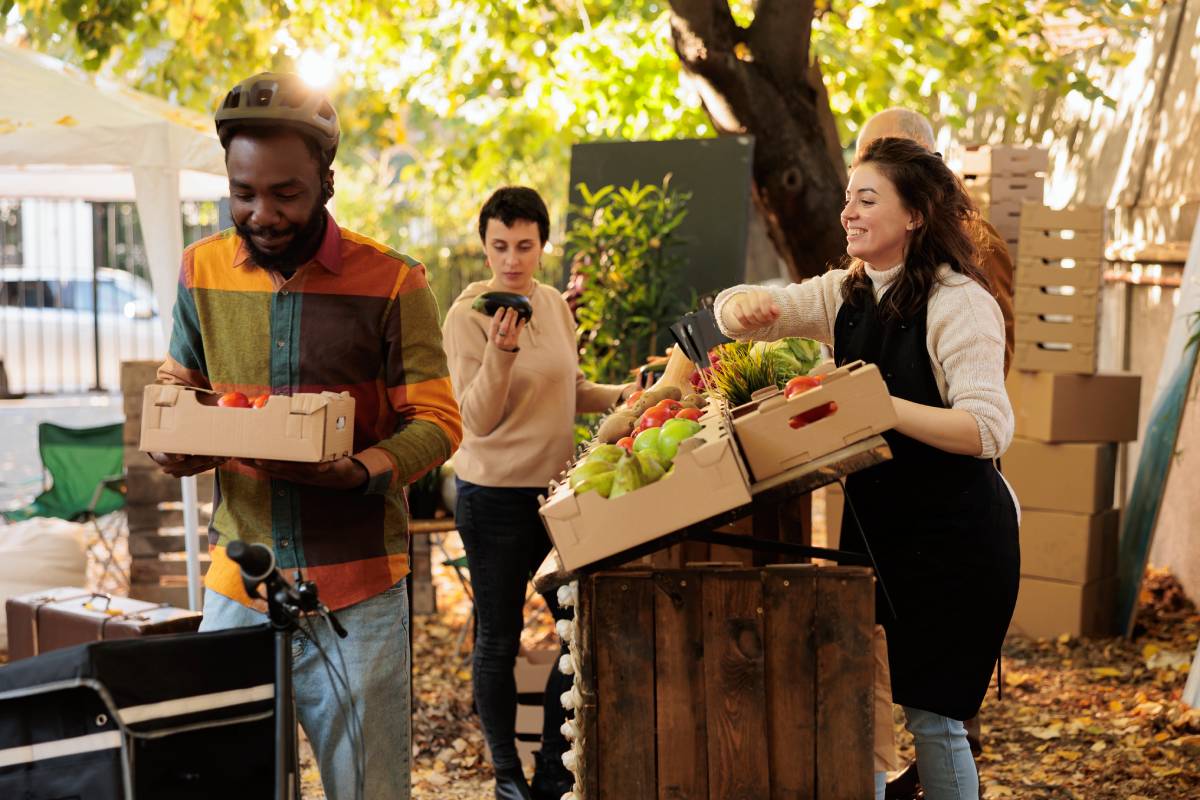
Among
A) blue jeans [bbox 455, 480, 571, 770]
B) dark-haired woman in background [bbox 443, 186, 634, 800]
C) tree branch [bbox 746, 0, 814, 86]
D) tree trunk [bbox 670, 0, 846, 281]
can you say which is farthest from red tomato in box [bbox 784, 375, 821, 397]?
tree branch [bbox 746, 0, 814, 86]

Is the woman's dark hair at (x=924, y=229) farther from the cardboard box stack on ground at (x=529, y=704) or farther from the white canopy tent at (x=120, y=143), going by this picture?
the white canopy tent at (x=120, y=143)

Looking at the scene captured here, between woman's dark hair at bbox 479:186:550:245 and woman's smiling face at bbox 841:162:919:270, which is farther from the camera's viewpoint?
woman's dark hair at bbox 479:186:550:245

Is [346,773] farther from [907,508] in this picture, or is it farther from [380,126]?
[380,126]

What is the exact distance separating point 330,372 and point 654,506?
61 cm

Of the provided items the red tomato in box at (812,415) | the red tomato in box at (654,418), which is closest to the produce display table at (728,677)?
the red tomato in box at (812,415)

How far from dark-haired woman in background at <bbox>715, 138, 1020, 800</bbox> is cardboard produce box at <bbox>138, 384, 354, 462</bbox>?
100 cm

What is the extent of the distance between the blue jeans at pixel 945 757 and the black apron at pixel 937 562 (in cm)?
5

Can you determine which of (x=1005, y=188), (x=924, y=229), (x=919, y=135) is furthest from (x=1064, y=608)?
(x=924, y=229)

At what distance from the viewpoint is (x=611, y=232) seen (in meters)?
6.16

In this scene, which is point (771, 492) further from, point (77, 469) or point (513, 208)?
point (77, 469)

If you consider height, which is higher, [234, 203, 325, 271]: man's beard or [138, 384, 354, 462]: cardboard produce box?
[234, 203, 325, 271]: man's beard

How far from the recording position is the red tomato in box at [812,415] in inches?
95.7

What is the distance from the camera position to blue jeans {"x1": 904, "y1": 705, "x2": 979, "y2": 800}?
113 inches

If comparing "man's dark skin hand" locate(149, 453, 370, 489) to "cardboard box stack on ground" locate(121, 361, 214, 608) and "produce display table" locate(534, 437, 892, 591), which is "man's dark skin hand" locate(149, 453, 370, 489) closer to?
"produce display table" locate(534, 437, 892, 591)
